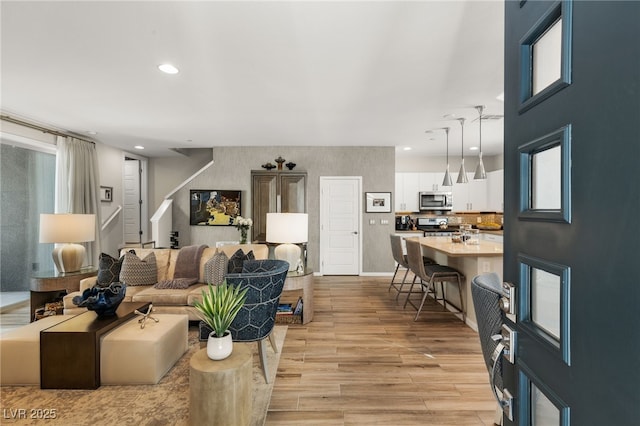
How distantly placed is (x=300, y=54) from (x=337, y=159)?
142 inches

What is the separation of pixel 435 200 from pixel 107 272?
613 centimetres

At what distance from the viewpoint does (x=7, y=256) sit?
4246 millimetres

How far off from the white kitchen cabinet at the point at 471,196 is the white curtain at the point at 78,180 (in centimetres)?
721

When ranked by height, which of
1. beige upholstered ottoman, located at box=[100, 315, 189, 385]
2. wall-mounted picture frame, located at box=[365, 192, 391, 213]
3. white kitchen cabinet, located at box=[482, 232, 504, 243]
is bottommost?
beige upholstered ottoman, located at box=[100, 315, 189, 385]

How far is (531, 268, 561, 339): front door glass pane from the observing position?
64 cm

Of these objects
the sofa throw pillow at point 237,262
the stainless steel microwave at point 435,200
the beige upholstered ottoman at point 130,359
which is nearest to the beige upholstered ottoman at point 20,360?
the beige upholstered ottoman at point 130,359

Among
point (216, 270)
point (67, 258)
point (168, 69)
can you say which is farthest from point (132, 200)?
point (168, 69)

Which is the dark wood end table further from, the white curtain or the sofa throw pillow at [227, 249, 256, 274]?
the sofa throw pillow at [227, 249, 256, 274]

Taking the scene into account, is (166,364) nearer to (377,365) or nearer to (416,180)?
(377,365)

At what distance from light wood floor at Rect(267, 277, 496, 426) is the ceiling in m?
2.61

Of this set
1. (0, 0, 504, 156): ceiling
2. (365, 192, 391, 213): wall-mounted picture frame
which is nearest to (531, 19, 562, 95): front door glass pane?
(0, 0, 504, 156): ceiling

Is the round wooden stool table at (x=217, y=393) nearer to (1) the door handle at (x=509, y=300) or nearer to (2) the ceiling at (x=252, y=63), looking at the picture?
(1) the door handle at (x=509, y=300)

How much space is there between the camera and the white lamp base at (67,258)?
376 centimetres

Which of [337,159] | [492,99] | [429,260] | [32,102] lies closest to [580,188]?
[492,99]
